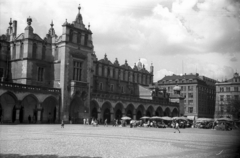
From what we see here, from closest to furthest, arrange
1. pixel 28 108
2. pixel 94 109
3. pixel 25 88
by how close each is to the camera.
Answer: pixel 25 88
pixel 28 108
pixel 94 109

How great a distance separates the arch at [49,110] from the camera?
5459cm

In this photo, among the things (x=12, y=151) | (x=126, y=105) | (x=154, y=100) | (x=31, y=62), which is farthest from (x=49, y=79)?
(x=12, y=151)

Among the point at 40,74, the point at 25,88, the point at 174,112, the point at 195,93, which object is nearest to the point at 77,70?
the point at 40,74

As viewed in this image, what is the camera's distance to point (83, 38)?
6147cm

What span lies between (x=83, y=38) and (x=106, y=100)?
13.3 metres

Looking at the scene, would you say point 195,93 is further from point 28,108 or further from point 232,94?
point 232,94

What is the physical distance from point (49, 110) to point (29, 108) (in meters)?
Result: 4.39

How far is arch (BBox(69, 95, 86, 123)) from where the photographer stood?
58.4 m

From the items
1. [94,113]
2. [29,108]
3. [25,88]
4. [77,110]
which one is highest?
[25,88]

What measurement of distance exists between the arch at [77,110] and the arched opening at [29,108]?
7607 millimetres

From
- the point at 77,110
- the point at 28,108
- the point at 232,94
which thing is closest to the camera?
the point at 232,94

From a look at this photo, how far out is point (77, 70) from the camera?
59.9m

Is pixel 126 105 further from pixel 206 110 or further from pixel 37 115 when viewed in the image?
pixel 206 110

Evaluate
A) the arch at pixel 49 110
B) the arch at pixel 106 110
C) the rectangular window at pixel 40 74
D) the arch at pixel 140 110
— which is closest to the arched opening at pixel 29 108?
the arch at pixel 49 110
